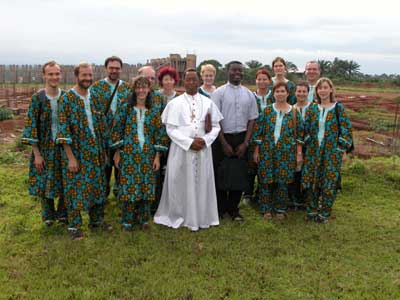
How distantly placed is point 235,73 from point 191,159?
1.15m

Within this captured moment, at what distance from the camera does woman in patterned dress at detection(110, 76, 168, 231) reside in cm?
412

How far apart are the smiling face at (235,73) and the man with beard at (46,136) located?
1927 millimetres

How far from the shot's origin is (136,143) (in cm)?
413

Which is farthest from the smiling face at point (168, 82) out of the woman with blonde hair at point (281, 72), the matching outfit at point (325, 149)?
the matching outfit at point (325, 149)

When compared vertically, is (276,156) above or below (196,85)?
below

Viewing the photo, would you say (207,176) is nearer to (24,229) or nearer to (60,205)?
(60,205)

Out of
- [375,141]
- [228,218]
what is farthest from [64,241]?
[375,141]

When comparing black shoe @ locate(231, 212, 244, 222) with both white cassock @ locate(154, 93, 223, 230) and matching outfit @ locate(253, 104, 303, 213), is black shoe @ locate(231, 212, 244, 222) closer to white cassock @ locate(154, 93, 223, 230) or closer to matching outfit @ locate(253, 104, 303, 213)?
white cassock @ locate(154, 93, 223, 230)

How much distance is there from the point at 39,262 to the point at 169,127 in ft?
6.30

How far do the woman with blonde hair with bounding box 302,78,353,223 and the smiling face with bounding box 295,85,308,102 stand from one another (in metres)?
0.20

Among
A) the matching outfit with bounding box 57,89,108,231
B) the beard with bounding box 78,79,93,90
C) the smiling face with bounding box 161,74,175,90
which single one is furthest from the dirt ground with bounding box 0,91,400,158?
the beard with bounding box 78,79,93,90

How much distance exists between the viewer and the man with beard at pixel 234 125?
4.56 meters

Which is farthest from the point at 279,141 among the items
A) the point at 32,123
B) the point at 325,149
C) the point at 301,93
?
the point at 32,123

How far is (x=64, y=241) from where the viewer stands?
4027mm
